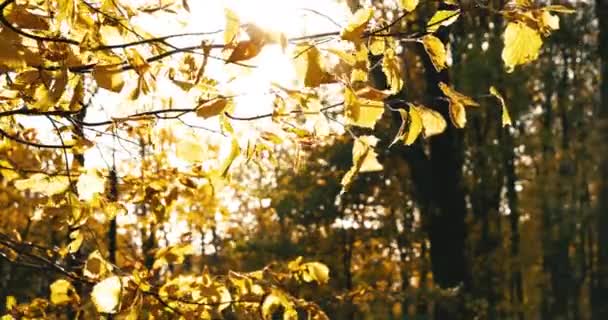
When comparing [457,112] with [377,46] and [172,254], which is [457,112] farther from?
[172,254]

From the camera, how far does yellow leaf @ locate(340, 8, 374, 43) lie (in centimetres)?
128

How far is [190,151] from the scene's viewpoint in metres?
1.93

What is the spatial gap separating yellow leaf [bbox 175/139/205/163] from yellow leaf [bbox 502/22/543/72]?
901 millimetres

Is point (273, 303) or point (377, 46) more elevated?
point (377, 46)

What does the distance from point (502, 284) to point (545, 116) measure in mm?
9754

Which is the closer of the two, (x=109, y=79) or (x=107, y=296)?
(x=109, y=79)

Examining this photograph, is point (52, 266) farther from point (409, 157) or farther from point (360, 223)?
point (360, 223)


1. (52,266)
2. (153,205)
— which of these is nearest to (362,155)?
(153,205)

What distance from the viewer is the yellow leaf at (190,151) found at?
6.28 feet

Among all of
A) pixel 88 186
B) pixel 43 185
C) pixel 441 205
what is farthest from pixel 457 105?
pixel 441 205

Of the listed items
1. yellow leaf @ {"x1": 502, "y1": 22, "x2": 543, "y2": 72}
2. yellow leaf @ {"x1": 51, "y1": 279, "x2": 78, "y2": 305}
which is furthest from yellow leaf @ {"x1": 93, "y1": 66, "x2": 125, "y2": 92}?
yellow leaf @ {"x1": 51, "y1": 279, "x2": 78, "y2": 305}

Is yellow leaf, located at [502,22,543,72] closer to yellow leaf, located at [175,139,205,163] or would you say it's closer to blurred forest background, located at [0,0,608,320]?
yellow leaf, located at [175,139,205,163]

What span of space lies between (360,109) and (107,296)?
2.71 ft

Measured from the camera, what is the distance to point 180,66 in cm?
210
